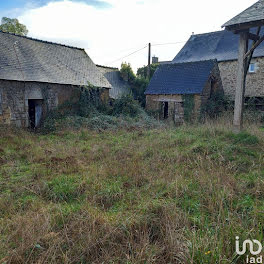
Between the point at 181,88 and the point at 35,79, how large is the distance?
9772 mm

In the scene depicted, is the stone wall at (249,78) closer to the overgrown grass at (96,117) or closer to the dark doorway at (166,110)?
the dark doorway at (166,110)

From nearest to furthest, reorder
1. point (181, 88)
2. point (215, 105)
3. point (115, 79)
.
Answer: point (215, 105) < point (181, 88) < point (115, 79)

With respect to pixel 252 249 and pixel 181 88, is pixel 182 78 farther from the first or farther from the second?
pixel 252 249

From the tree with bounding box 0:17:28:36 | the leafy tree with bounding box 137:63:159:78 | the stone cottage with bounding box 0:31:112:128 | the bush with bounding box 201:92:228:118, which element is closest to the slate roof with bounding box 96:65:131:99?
the leafy tree with bounding box 137:63:159:78

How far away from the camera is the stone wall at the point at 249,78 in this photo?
17.3 meters

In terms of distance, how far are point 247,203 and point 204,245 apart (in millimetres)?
1639

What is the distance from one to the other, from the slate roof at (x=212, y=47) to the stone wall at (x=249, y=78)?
615 mm

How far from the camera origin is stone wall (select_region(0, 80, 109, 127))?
11203mm

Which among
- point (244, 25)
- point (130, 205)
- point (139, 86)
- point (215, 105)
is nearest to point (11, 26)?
point (139, 86)

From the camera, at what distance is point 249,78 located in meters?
18.0

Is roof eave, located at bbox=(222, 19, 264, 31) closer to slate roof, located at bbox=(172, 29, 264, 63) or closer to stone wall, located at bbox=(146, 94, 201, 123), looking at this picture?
stone wall, located at bbox=(146, 94, 201, 123)

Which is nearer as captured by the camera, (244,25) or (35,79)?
(244,25)

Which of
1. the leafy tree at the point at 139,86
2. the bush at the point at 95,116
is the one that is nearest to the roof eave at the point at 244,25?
the bush at the point at 95,116

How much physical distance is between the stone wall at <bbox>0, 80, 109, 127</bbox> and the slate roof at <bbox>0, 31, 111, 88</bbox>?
412mm
